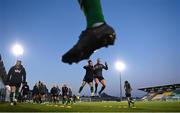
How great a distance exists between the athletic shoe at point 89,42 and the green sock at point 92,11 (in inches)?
2.1

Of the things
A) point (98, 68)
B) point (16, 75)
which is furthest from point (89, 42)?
point (98, 68)

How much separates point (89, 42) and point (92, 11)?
0.77ft

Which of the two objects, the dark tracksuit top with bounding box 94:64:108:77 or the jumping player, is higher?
the dark tracksuit top with bounding box 94:64:108:77

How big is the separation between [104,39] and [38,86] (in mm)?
17657

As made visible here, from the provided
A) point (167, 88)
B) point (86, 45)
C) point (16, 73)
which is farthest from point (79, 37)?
point (167, 88)

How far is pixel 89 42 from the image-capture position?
235 cm

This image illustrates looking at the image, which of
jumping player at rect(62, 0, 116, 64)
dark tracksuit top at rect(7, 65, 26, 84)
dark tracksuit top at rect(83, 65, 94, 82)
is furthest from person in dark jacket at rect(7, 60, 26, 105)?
jumping player at rect(62, 0, 116, 64)

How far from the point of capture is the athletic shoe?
7.69 ft

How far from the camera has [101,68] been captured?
11922mm

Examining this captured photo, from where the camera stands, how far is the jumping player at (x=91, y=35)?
92.3 inches

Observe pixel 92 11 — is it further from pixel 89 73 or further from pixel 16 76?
pixel 89 73

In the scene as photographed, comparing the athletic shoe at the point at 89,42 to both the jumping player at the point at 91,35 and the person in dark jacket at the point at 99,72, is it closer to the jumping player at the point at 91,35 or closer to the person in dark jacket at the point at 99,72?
the jumping player at the point at 91,35

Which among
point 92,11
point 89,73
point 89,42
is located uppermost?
point 89,73

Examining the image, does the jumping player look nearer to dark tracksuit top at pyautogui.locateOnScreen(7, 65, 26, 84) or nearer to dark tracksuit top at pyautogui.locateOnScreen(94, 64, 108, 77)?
dark tracksuit top at pyautogui.locateOnScreen(7, 65, 26, 84)
